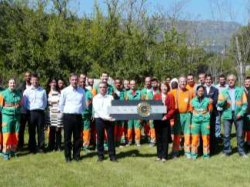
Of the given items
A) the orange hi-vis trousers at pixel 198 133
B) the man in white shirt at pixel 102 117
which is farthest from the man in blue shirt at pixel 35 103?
the orange hi-vis trousers at pixel 198 133

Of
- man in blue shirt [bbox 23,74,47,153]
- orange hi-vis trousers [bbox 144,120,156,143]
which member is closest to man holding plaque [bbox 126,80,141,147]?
orange hi-vis trousers [bbox 144,120,156,143]

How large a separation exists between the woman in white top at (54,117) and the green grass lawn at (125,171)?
0.43 m

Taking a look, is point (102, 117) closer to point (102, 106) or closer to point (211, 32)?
point (102, 106)

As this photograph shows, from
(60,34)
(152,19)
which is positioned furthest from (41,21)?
(152,19)

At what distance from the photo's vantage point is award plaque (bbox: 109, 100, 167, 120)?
24.3 feet

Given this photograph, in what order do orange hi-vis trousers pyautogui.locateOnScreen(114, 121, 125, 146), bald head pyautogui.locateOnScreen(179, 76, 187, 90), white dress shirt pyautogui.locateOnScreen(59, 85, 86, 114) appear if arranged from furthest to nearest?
orange hi-vis trousers pyautogui.locateOnScreen(114, 121, 125, 146)
bald head pyautogui.locateOnScreen(179, 76, 187, 90)
white dress shirt pyautogui.locateOnScreen(59, 85, 86, 114)

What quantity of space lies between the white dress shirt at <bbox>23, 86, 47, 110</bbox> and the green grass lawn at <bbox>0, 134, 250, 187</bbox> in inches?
47.0

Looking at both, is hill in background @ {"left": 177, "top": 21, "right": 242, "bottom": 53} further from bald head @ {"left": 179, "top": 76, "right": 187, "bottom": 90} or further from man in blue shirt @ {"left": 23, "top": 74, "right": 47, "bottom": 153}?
man in blue shirt @ {"left": 23, "top": 74, "right": 47, "bottom": 153}

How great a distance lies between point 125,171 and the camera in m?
6.77

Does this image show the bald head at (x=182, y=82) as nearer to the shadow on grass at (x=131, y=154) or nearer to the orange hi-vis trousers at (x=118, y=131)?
the shadow on grass at (x=131, y=154)

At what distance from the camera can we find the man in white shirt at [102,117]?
7473 millimetres

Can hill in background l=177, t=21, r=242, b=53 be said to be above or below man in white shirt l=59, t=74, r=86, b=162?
above

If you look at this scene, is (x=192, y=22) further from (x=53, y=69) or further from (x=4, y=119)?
(x=4, y=119)

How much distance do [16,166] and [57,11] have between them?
34.6 ft
